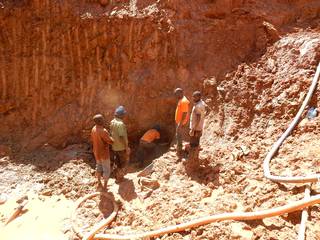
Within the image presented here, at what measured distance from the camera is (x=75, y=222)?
21.6ft

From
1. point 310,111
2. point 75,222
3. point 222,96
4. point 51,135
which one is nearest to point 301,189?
point 310,111

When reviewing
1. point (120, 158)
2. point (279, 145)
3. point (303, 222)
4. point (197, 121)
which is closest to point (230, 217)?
point (303, 222)

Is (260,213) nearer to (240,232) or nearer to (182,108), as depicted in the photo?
(240,232)

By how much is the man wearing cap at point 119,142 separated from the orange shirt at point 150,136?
801 millimetres

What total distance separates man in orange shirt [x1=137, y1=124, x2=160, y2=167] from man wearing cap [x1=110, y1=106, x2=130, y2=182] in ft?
2.13

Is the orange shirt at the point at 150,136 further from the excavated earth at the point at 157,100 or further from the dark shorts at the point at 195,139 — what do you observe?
the dark shorts at the point at 195,139

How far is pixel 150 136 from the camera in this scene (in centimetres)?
800

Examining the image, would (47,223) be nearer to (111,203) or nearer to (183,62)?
(111,203)

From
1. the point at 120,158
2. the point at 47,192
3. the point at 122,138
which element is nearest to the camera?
the point at 122,138

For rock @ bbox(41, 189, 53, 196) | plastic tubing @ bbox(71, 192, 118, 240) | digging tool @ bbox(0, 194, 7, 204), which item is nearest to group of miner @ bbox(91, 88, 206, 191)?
plastic tubing @ bbox(71, 192, 118, 240)

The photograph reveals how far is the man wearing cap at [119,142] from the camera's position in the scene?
694 centimetres

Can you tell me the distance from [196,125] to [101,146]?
172 centimetres

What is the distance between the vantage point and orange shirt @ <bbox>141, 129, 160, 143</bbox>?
7977 millimetres

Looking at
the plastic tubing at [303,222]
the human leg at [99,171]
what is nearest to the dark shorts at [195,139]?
the human leg at [99,171]
